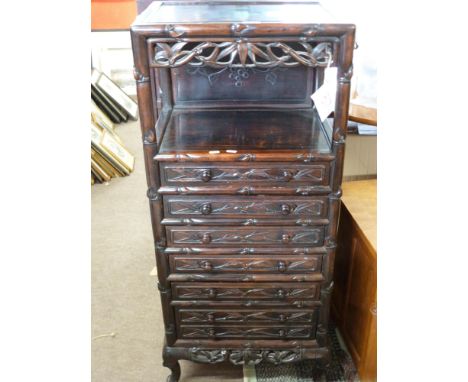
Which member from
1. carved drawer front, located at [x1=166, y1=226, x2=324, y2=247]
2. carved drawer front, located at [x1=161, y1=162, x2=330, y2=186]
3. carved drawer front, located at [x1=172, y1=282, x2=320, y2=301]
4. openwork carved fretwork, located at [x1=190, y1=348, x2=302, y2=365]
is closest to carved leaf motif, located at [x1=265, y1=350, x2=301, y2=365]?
openwork carved fretwork, located at [x1=190, y1=348, x2=302, y2=365]

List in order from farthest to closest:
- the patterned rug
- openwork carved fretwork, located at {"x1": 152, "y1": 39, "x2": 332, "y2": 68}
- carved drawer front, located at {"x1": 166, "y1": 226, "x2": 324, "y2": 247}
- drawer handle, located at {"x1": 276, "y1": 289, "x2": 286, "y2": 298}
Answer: the patterned rug < drawer handle, located at {"x1": 276, "y1": 289, "x2": 286, "y2": 298} < carved drawer front, located at {"x1": 166, "y1": 226, "x2": 324, "y2": 247} < openwork carved fretwork, located at {"x1": 152, "y1": 39, "x2": 332, "y2": 68}

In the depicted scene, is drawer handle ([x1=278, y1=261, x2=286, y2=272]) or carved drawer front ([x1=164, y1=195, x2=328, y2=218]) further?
drawer handle ([x1=278, y1=261, x2=286, y2=272])

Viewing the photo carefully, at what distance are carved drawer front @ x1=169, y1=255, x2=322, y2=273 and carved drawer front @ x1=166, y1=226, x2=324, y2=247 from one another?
0.17ft

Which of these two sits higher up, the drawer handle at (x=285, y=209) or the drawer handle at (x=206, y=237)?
the drawer handle at (x=285, y=209)

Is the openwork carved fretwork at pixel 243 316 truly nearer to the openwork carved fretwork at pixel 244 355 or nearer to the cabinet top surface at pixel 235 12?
the openwork carved fretwork at pixel 244 355

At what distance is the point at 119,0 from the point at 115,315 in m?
3.45

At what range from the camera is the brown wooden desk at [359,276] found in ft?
5.12

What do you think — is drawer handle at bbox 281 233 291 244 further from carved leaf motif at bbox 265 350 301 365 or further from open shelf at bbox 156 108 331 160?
carved leaf motif at bbox 265 350 301 365

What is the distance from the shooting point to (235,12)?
4.33 ft

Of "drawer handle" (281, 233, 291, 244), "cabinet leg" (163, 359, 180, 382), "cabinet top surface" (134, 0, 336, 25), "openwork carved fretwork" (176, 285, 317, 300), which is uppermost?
"cabinet top surface" (134, 0, 336, 25)

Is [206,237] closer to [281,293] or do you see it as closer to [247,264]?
[247,264]

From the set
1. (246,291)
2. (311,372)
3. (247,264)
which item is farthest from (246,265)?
(311,372)

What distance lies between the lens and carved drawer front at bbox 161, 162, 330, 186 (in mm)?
1271

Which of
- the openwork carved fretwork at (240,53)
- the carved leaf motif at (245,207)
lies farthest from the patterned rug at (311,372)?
the openwork carved fretwork at (240,53)
